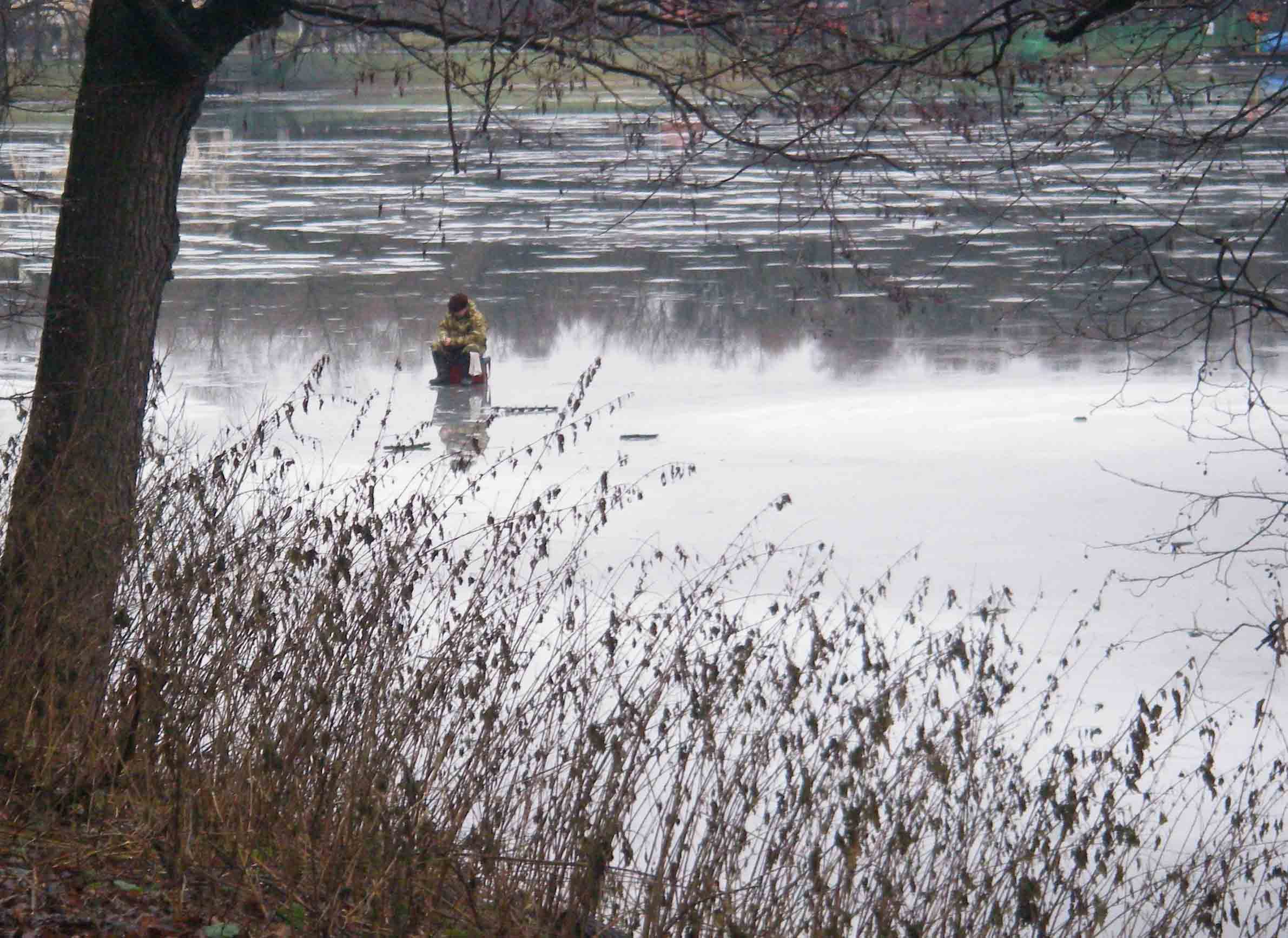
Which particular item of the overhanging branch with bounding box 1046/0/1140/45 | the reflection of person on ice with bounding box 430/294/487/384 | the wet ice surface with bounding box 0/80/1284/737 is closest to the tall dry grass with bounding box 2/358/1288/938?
the wet ice surface with bounding box 0/80/1284/737

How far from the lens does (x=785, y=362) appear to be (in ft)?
53.5

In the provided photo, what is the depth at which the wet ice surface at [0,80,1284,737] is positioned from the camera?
959cm

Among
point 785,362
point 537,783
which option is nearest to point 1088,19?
point 537,783

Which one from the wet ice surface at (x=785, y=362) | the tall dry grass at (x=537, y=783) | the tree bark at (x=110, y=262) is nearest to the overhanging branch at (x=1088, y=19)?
the wet ice surface at (x=785, y=362)

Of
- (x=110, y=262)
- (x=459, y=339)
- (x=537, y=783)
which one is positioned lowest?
(x=537, y=783)

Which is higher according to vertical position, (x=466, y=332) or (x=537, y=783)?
(x=466, y=332)

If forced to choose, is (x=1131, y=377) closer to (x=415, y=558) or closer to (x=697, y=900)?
(x=415, y=558)

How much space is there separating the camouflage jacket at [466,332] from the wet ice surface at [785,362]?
487 millimetres

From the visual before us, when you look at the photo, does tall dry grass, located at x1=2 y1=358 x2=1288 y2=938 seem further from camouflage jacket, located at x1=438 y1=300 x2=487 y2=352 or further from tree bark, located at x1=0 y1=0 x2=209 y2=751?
camouflage jacket, located at x1=438 y1=300 x2=487 y2=352

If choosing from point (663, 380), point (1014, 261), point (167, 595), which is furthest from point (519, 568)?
point (1014, 261)

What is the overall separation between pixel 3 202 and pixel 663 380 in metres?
20.0

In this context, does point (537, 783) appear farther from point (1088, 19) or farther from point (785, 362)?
point (785, 362)

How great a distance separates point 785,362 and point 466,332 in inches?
125

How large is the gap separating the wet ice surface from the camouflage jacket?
0.49 m
